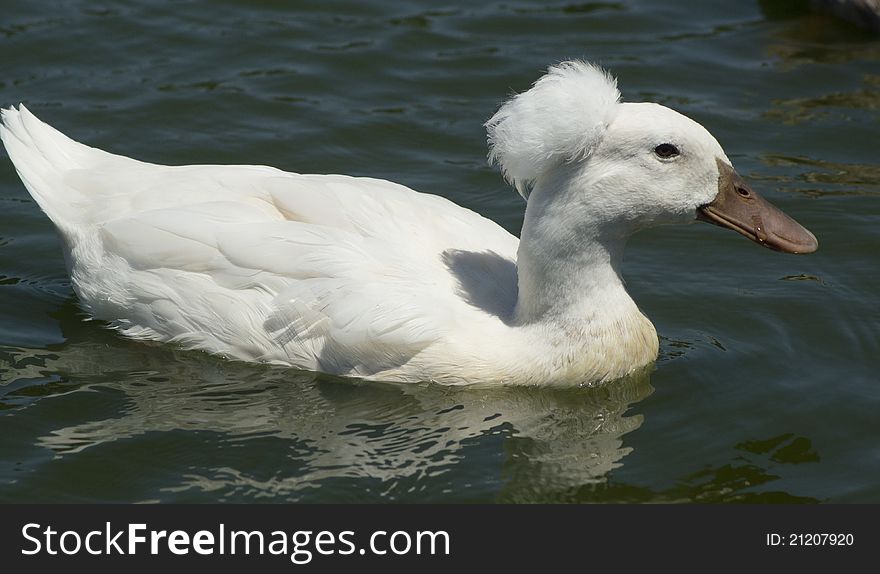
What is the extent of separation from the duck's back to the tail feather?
→ 0.02 metres

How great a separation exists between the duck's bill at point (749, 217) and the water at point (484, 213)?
0.80m

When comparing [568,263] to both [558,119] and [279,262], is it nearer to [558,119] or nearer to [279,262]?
[558,119]

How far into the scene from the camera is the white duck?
616 centimetres

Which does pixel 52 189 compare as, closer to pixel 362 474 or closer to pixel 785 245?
pixel 362 474

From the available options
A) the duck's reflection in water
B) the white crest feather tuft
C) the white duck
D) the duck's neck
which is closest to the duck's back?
the white duck

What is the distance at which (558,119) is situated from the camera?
597 cm

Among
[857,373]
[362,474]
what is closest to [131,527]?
[362,474]

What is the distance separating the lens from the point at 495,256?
7004 millimetres

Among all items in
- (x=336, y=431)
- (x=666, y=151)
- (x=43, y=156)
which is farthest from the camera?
(x=43, y=156)

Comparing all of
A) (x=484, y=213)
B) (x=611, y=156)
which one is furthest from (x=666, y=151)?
(x=484, y=213)

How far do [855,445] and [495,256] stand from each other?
198 centimetres

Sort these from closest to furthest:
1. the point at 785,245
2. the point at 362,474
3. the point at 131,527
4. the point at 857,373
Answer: the point at 131,527 < the point at 362,474 < the point at 785,245 < the point at 857,373

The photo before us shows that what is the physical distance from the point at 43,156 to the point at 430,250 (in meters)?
2.27

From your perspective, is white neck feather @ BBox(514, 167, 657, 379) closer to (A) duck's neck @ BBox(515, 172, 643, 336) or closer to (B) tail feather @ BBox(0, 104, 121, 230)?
(A) duck's neck @ BBox(515, 172, 643, 336)
